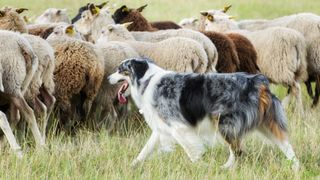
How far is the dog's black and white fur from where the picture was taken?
23.2 feet

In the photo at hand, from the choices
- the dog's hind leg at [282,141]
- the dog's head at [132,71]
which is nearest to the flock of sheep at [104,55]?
the dog's head at [132,71]

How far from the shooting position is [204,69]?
968 cm

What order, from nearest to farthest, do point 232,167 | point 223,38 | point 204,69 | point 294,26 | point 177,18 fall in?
point 232,167
point 204,69
point 223,38
point 294,26
point 177,18

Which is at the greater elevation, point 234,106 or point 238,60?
point 234,106

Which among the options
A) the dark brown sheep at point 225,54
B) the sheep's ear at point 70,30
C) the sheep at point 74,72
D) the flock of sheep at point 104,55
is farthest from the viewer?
the dark brown sheep at point 225,54

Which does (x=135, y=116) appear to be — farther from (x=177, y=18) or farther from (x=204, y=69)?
(x=177, y=18)

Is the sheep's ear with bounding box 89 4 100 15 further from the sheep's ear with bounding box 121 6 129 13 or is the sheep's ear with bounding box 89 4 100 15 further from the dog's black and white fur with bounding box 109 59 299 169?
the dog's black and white fur with bounding box 109 59 299 169

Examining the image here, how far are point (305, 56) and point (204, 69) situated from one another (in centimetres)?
231

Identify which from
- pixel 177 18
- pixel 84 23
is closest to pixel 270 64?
pixel 84 23

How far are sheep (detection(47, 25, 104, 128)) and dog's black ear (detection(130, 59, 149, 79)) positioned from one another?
1.57 metres

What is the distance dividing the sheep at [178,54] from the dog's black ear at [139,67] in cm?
199

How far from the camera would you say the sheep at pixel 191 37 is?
10195mm

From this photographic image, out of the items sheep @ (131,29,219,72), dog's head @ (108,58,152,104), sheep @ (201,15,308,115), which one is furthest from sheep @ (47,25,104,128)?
sheep @ (201,15,308,115)

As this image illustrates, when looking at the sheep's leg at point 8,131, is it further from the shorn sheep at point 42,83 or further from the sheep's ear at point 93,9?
the sheep's ear at point 93,9
